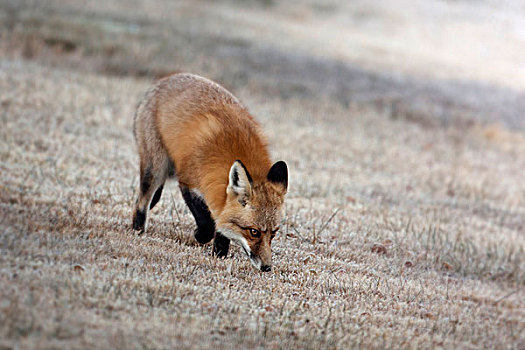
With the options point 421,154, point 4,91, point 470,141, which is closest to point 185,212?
point 4,91

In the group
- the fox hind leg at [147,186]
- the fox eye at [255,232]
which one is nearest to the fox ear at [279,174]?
the fox eye at [255,232]

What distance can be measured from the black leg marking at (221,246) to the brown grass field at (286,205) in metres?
0.21

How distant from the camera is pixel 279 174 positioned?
21.1ft

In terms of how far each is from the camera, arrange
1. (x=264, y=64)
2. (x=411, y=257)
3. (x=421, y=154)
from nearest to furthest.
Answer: (x=411, y=257) < (x=421, y=154) < (x=264, y=64)

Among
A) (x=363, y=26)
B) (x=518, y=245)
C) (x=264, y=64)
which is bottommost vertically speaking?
(x=518, y=245)

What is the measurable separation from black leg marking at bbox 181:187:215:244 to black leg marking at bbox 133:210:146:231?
2.88 feet

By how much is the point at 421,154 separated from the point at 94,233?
11311 mm

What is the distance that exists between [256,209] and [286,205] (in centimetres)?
383

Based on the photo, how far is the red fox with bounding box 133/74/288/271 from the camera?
635cm

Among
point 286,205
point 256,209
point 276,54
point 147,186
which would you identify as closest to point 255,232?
point 256,209

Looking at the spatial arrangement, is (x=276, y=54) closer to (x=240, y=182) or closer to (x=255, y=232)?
(x=240, y=182)

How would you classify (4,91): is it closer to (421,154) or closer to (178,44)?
(178,44)

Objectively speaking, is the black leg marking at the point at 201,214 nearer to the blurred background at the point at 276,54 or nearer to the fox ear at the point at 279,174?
the fox ear at the point at 279,174

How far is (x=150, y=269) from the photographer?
6246mm
